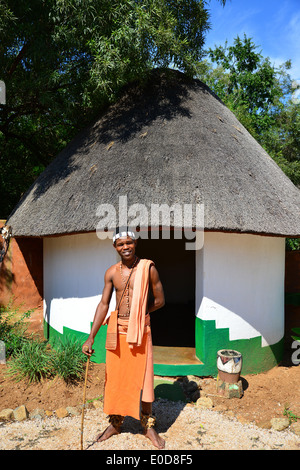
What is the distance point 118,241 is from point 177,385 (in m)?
2.52

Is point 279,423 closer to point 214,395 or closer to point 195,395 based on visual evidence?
point 214,395

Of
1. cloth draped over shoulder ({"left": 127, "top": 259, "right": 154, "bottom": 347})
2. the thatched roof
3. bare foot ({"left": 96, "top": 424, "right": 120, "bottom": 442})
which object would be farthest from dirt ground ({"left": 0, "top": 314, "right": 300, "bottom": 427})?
the thatched roof

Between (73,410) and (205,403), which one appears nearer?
(73,410)

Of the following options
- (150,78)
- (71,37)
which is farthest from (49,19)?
(150,78)

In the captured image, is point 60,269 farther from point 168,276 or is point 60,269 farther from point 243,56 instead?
point 243,56

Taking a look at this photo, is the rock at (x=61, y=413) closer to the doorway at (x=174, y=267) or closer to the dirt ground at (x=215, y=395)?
the dirt ground at (x=215, y=395)

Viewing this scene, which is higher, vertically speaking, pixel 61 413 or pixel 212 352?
pixel 212 352

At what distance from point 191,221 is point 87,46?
4.72 meters

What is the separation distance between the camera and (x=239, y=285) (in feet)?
16.8

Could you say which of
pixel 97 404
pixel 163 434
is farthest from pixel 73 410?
pixel 163 434

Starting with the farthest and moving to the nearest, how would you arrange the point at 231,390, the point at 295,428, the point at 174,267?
1. the point at 174,267
2. the point at 231,390
3. the point at 295,428

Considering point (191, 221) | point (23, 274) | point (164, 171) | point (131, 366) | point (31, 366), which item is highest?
point (164, 171)

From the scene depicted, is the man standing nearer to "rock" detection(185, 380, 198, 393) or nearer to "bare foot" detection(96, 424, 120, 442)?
"bare foot" detection(96, 424, 120, 442)

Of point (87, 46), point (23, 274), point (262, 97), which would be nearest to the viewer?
point (87, 46)
